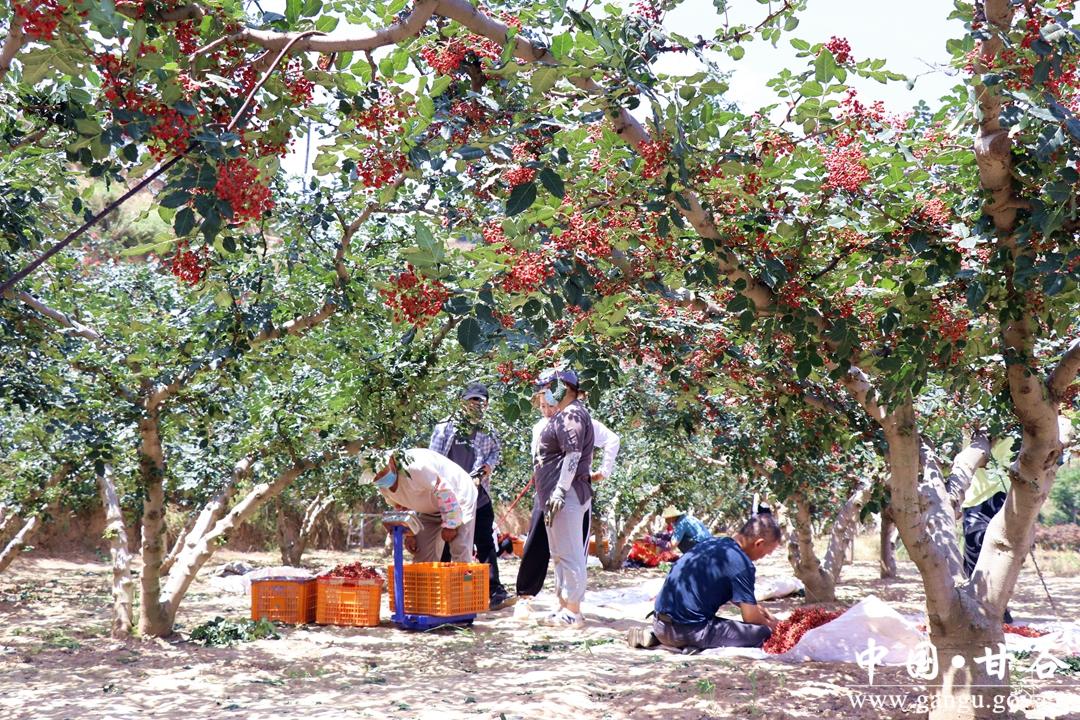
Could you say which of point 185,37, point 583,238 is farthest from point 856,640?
point 185,37

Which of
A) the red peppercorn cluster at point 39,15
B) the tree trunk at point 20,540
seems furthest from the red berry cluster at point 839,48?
the tree trunk at point 20,540

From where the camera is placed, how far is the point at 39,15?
1.81m

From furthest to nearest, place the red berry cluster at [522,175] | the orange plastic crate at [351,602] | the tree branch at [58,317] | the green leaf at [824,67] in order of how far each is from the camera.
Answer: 1. the orange plastic crate at [351,602]
2. the tree branch at [58,317]
3. the green leaf at [824,67]
4. the red berry cluster at [522,175]

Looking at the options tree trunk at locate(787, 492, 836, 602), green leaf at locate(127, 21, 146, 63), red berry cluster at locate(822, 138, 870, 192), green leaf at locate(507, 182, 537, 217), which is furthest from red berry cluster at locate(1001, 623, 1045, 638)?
green leaf at locate(127, 21, 146, 63)

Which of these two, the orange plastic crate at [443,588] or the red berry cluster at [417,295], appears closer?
the red berry cluster at [417,295]

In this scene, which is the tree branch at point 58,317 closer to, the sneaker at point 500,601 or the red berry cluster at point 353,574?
the red berry cluster at point 353,574

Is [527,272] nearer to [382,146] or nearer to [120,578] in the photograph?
[382,146]

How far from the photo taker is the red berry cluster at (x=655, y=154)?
256 centimetres

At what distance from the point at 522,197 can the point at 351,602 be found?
4.66m

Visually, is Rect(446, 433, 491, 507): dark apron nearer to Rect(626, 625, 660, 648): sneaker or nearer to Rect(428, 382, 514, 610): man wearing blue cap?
Rect(428, 382, 514, 610): man wearing blue cap

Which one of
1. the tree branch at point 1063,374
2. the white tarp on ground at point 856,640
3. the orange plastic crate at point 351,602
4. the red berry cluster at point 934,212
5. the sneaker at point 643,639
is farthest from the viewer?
the orange plastic crate at point 351,602

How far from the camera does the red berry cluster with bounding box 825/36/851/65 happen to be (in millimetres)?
2803

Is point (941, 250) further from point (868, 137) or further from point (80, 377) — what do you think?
point (80, 377)

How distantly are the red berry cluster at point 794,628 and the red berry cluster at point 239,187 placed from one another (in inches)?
147
